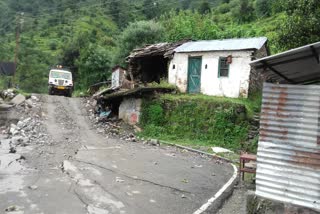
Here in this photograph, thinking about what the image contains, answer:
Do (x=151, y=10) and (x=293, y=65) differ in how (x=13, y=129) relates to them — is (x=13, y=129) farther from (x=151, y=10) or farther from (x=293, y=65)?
(x=151, y=10)

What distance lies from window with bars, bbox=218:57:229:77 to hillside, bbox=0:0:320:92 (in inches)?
107

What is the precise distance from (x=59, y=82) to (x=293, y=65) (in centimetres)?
2453

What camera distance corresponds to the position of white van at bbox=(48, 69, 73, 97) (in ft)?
92.9

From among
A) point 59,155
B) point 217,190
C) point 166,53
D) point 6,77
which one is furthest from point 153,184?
point 6,77

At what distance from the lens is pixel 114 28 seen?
174 feet

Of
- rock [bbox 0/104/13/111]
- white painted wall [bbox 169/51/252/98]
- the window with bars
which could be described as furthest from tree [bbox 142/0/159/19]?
the window with bars

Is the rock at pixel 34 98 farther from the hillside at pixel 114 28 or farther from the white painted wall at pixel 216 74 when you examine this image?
the hillside at pixel 114 28

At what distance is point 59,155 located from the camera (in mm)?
12195

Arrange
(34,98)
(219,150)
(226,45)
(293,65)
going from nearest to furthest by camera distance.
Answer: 1. (293,65)
2. (219,150)
3. (226,45)
4. (34,98)

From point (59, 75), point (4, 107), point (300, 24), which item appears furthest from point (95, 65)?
point (300, 24)

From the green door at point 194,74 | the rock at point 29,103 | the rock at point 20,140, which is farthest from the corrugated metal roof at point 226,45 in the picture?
the rock at point 20,140

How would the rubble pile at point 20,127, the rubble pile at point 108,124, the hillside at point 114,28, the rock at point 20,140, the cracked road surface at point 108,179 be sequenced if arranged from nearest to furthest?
the cracked road surface at point 108,179 < the hillside at point 114,28 < the rubble pile at point 20,127 < the rock at point 20,140 < the rubble pile at point 108,124

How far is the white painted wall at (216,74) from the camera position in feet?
57.9

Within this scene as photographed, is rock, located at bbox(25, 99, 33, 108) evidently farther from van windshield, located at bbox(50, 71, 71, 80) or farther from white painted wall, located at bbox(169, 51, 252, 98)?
white painted wall, located at bbox(169, 51, 252, 98)
